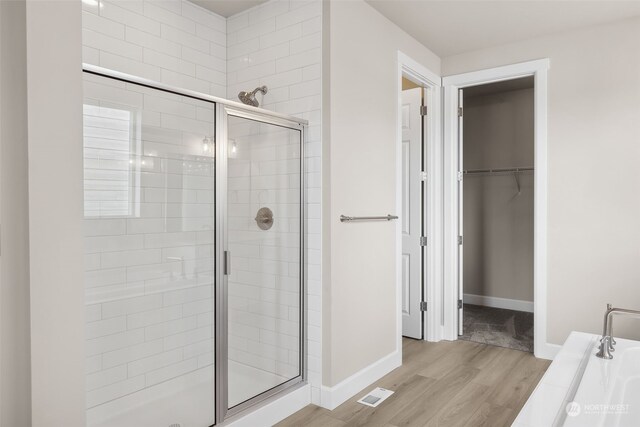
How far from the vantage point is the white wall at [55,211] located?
3.52 ft

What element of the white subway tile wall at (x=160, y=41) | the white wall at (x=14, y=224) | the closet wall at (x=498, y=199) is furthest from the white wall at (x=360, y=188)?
the closet wall at (x=498, y=199)

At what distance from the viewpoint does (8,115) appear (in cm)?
105

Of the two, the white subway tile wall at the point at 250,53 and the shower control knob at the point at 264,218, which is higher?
the white subway tile wall at the point at 250,53

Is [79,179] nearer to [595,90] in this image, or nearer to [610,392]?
[610,392]

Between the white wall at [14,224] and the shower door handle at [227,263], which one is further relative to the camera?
the shower door handle at [227,263]

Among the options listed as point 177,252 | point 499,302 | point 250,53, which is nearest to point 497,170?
point 499,302

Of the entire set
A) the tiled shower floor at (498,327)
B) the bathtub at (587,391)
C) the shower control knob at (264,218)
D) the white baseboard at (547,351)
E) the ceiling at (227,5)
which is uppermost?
the ceiling at (227,5)

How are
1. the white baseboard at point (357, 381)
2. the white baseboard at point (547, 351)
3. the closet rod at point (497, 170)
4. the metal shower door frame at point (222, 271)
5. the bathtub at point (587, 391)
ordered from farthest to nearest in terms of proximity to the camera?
the closet rod at point (497, 170)
the white baseboard at point (547, 351)
the white baseboard at point (357, 381)
the metal shower door frame at point (222, 271)
the bathtub at point (587, 391)

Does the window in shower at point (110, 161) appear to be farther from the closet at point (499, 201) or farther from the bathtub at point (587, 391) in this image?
the closet at point (499, 201)

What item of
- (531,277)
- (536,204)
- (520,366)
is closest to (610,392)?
(520,366)

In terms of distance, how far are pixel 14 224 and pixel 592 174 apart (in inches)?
144

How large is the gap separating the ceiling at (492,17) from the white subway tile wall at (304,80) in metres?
0.56

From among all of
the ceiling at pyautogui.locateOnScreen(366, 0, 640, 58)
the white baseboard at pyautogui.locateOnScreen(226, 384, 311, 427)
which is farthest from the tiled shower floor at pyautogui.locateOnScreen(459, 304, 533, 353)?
the ceiling at pyautogui.locateOnScreen(366, 0, 640, 58)

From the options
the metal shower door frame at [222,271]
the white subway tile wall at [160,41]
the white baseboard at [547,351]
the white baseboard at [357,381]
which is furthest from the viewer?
the white baseboard at [547,351]
